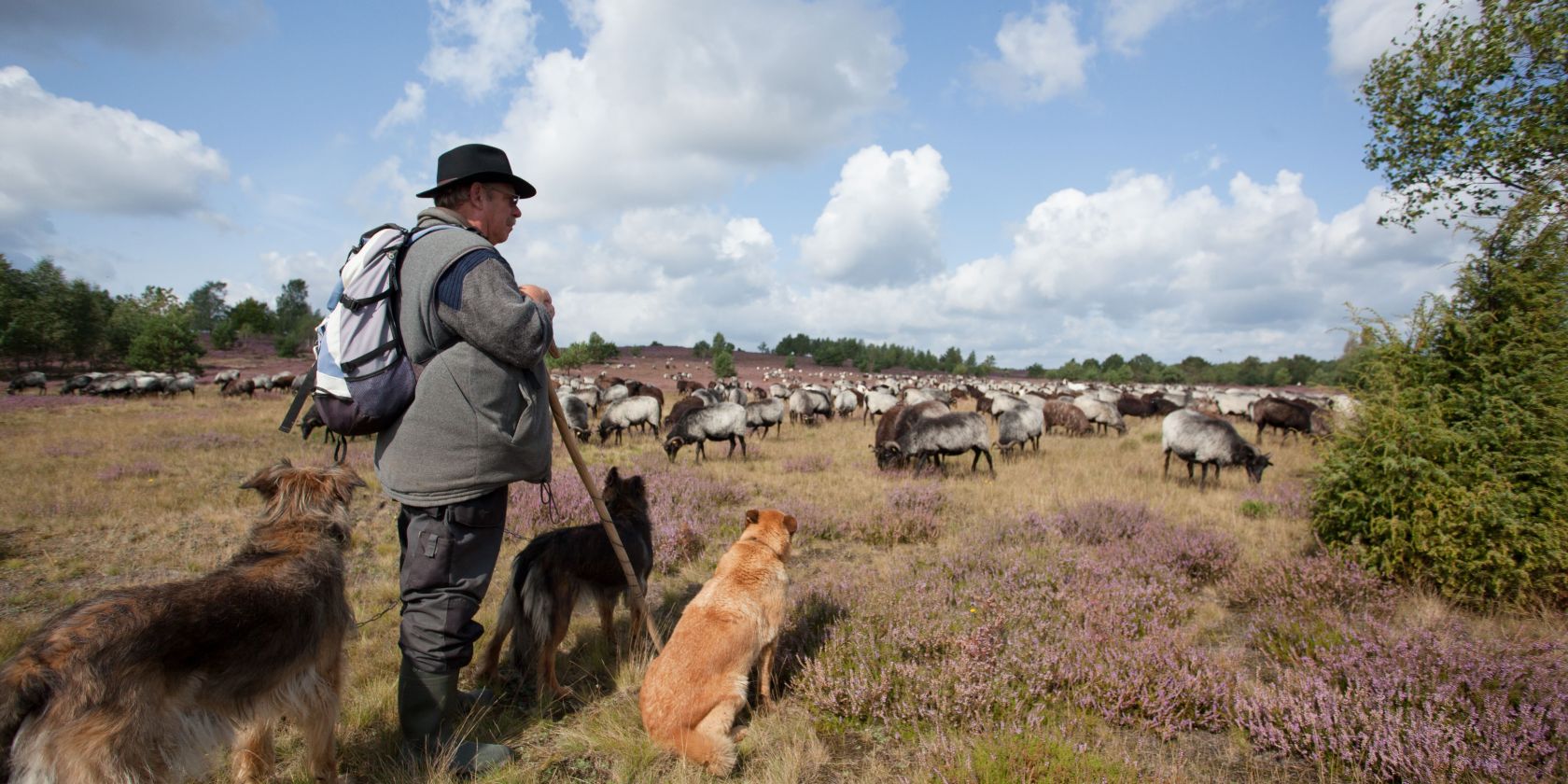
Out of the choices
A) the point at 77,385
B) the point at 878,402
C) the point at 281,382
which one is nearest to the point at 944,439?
the point at 878,402

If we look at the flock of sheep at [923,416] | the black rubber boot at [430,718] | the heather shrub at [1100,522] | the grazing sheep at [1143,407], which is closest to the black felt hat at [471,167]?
the flock of sheep at [923,416]

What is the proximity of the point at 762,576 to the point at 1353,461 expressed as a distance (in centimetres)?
654

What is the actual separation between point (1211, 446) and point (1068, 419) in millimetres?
10501

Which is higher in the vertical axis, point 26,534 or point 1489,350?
point 1489,350

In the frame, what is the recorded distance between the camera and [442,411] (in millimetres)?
2924

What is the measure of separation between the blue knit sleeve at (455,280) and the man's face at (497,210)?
44 centimetres

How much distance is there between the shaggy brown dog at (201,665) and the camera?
6.26ft

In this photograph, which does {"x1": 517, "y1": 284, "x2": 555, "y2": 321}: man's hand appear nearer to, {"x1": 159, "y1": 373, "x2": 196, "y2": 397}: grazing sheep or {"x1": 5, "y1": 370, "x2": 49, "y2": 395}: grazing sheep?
{"x1": 159, "y1": 373, "x2": 196, "y2": 397}: grazing sheep

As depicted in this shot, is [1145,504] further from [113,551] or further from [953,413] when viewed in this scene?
[113,551]

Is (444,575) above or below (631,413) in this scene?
above

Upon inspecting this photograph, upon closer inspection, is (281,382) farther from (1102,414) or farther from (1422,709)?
(1422,709)

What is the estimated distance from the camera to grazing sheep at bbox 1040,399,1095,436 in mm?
23469

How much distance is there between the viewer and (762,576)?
12.8 feet

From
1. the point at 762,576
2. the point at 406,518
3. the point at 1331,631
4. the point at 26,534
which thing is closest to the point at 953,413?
the point at 1331,631
